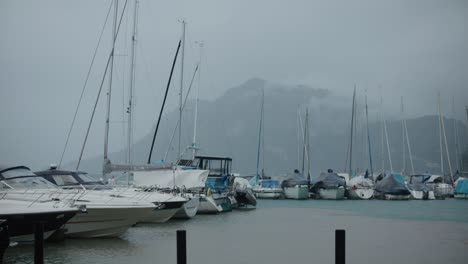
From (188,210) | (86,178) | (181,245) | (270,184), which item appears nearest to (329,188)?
(270,184)

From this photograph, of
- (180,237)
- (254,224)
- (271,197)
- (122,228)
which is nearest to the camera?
(180,237)

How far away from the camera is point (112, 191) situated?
89.1 feet

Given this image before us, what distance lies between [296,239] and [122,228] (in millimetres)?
8544

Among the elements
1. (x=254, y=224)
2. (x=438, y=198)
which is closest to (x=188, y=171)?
(x=254, y=224)

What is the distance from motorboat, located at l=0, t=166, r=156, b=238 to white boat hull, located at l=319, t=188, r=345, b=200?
55.0 metres

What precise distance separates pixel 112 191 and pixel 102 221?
13.1 feet

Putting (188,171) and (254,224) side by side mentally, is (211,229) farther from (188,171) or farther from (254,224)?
(188,171)

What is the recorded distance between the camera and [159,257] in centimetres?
2016

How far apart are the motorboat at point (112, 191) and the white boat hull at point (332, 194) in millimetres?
47356

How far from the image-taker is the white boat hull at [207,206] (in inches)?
1555

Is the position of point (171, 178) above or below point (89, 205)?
above

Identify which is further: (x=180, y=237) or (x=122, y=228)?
(x=122, y=228)

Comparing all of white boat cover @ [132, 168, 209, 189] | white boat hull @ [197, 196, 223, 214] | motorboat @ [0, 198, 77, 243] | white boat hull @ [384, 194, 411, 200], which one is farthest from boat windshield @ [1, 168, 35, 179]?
white boat hull @ [384, 194, 411, 200]

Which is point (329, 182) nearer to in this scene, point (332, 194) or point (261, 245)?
point (332, 194)
